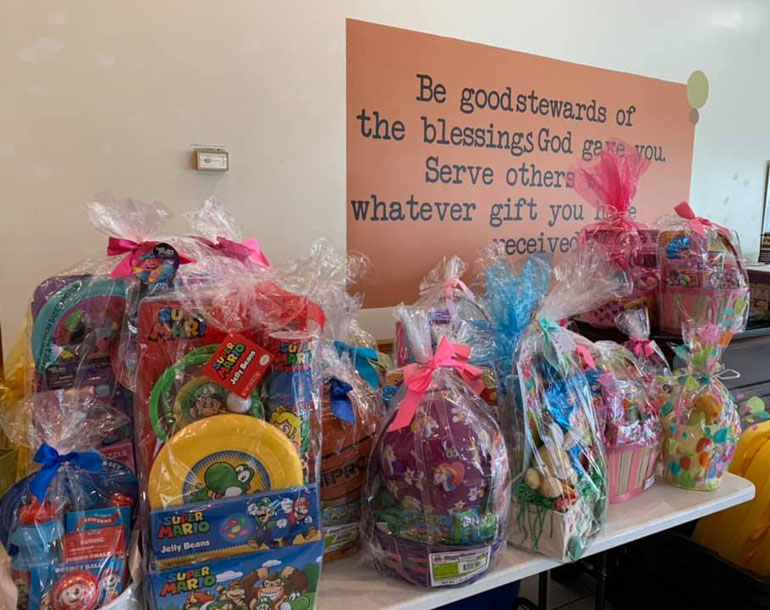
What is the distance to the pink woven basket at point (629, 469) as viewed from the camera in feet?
3.64

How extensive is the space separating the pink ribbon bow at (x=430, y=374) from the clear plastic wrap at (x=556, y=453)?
0.09 metres

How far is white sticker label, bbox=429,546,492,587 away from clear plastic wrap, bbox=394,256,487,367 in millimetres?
366

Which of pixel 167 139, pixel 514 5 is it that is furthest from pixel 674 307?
pixel 167 139

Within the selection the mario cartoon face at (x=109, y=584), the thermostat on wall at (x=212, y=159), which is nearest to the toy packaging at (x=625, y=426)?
the mario cartoon face at (x=109, y=584)

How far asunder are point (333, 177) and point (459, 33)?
685mm

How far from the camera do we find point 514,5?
205cm

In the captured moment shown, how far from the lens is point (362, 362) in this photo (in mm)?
1105

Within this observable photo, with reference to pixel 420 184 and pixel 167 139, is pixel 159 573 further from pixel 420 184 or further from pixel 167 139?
pixel 420 184

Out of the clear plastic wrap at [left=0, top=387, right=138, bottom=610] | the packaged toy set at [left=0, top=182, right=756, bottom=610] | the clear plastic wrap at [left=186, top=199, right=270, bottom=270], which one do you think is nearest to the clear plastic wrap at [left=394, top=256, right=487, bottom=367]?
the packaged toy set at [left=0, top=182, right=756, bottom=610]

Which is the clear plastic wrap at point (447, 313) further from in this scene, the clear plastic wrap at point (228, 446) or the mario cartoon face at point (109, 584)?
the mario cartoon face at point (109, 584)

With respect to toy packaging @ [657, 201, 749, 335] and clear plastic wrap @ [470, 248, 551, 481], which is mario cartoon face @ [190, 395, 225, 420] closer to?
clear plastic wrap @ [470, 248, 551, 481]

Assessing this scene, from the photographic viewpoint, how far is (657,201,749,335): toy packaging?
1.39 metres

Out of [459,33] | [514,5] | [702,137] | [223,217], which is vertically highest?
[514,5]

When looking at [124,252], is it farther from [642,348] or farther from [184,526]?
[642,348]
